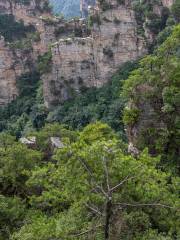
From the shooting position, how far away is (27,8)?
52156 mm

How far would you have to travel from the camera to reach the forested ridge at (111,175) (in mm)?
11141

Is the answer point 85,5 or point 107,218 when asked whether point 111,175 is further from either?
point 85,5

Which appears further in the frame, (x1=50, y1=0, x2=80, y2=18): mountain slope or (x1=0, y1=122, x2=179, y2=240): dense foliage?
(x1=50, y1=0, x2=80, y2=18): mountain slope

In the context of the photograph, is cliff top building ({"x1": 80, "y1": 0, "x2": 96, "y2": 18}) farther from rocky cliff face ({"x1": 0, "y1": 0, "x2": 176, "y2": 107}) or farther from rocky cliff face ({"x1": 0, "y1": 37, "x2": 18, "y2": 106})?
rocky cliff face ({"x1": 0, "y1": 37, "x2": 18, "y2": 106})

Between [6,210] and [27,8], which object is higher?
[27,8]

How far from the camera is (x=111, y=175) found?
11.3 meters

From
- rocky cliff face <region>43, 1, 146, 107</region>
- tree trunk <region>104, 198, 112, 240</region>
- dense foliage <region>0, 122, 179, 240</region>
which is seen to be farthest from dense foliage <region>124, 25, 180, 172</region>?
rocky cliff face <region>43, 1, 146, 107</region>

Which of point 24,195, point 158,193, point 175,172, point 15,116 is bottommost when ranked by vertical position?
point 15,116

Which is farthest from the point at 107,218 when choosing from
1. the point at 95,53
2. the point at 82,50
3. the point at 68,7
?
the point at 68,7

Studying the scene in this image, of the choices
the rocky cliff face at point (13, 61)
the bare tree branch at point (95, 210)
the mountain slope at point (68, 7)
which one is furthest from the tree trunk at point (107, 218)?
the mountain slope at point (68, 7)

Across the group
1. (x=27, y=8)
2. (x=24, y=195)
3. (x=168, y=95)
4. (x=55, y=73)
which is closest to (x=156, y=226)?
(x=168, y=95)

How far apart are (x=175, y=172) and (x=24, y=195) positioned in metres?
5.88

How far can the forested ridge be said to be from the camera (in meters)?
11.1

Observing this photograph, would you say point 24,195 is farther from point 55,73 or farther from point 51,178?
point 55,73
